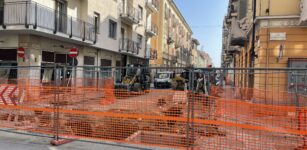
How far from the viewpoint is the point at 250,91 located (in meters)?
6.73

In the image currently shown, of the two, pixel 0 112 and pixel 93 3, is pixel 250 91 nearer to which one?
pixel 0 112

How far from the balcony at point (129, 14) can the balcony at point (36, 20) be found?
9.40 meters

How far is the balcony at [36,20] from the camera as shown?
13.1m

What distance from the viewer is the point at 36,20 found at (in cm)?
1333

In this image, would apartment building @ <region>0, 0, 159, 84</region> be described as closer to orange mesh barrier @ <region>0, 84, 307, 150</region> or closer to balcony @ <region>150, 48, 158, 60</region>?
orange mesh barrier @ <region>0, 84, 307, 150</region>

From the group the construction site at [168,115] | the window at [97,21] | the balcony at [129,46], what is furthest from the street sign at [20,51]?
the balcony at [129,46]

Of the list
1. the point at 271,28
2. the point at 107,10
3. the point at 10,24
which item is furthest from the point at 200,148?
the point at 107,10

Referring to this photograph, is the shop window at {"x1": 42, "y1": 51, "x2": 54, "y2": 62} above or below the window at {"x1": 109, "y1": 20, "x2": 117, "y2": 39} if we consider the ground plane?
below

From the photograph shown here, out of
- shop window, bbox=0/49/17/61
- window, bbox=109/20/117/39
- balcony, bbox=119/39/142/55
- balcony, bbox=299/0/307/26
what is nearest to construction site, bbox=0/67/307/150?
balcony, bbox=299/0/307/26

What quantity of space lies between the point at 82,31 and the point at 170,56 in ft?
108

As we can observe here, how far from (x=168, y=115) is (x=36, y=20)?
997 centimetres

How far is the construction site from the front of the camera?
5.41 meters

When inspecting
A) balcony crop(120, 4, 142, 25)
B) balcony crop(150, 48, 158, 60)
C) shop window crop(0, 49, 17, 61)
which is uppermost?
balcony crop(120, 4, 142, 25)

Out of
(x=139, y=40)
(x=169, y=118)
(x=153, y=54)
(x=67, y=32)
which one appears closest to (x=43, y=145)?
(x=169, y=118)
